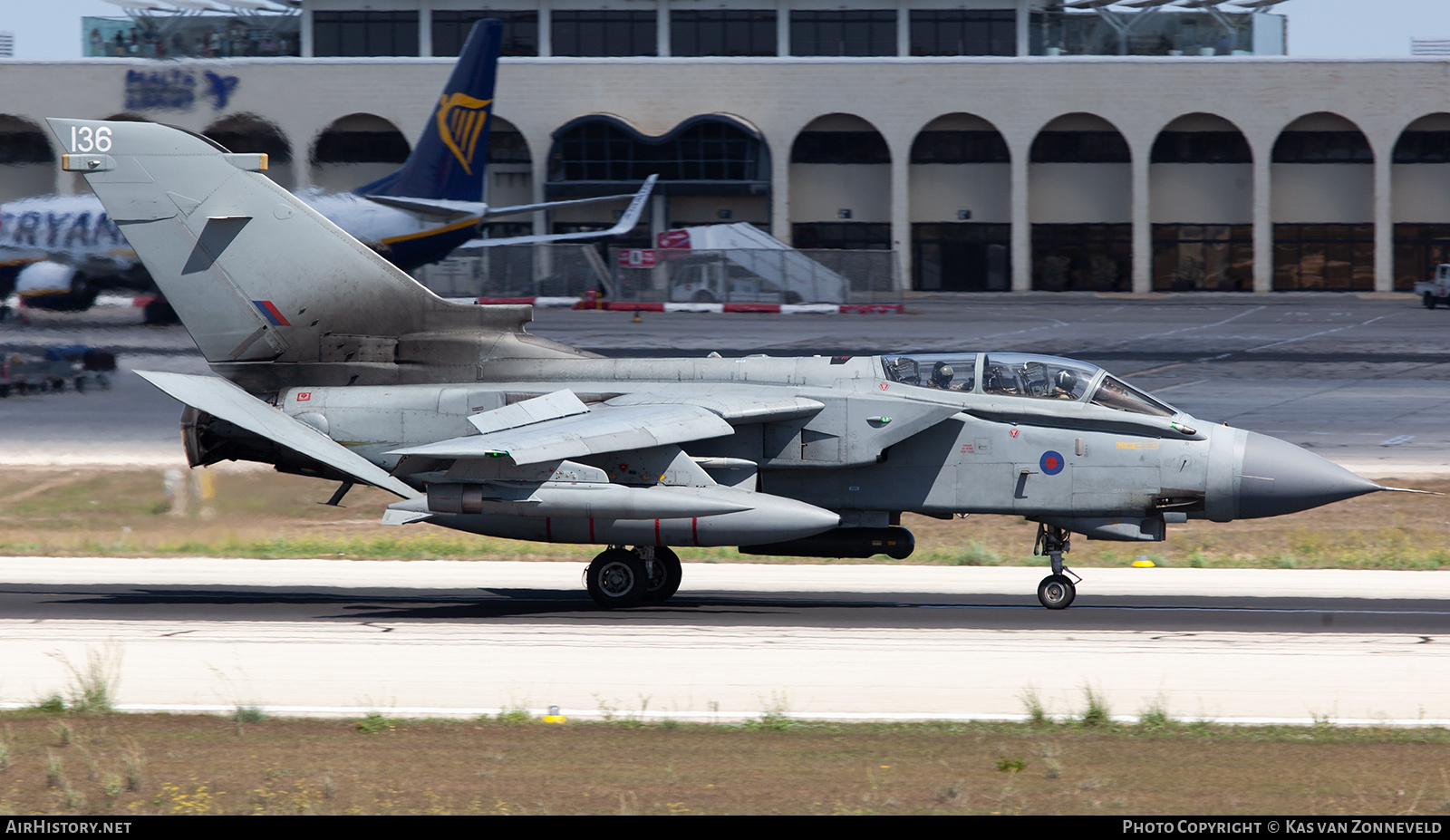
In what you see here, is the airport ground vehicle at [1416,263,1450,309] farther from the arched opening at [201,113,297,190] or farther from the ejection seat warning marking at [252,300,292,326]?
Answer: the ejection seat warning marking at [252,300,292,326]

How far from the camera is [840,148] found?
67.2m

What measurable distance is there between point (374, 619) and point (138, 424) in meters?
17.2

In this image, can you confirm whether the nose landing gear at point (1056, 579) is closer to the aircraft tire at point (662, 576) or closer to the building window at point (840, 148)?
the aircraft tire at point (662, 576)

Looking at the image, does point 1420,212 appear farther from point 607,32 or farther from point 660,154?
point 607,32

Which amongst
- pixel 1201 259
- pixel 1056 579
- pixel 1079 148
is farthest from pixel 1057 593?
pixel 1201 259

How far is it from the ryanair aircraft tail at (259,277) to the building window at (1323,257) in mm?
56974

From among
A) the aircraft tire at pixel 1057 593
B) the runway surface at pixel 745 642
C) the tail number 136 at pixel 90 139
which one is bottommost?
the runway surface at pixel 745 642

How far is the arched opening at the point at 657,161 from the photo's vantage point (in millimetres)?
64688

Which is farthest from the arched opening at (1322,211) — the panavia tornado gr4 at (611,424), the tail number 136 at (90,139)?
the tail number 136 at (90,139)

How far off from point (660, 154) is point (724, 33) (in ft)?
22.4

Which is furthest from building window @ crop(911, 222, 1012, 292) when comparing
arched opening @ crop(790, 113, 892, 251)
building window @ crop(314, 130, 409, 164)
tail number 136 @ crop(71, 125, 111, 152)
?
tail number 136 @ crop(71, 125, 111, 152)

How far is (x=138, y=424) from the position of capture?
100ft

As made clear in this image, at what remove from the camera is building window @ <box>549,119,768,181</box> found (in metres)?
64.8
